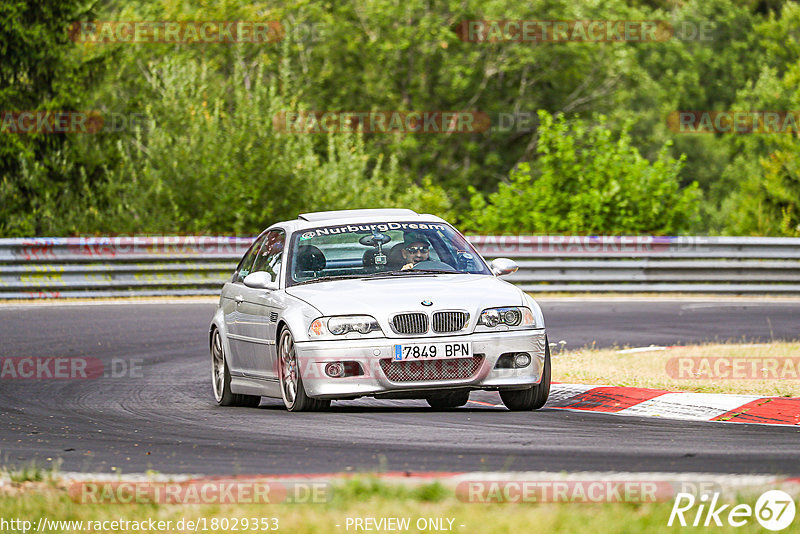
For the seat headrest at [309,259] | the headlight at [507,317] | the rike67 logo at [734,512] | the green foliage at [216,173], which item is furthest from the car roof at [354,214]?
the green foliage at [216,173]

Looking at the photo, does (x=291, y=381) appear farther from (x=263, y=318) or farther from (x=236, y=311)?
(x=236, y=311)

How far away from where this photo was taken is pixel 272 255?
11.0 m

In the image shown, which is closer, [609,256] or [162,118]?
[609,256]

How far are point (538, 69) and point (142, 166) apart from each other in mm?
24480

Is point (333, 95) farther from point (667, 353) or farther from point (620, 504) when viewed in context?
point (620, 504)

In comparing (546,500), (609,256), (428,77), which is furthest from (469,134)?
(546,500)

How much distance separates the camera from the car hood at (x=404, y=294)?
9.37m

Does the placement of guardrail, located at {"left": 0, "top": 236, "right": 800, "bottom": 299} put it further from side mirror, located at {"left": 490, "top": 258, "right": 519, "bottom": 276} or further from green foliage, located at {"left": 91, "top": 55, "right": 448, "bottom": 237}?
side mirror, located at {"left": 490, "top": 258, "right": 519, "bottom": 276}

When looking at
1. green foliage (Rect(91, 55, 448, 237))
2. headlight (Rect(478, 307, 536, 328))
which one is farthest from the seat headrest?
green foliage (Rect(91, 55, 448, 237))

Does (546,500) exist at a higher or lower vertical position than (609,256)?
higher

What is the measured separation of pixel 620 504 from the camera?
581 cm

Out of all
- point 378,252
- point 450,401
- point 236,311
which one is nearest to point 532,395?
point 450,401

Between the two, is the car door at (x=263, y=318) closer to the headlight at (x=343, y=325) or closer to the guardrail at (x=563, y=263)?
the headlight at (x=343, y=325)

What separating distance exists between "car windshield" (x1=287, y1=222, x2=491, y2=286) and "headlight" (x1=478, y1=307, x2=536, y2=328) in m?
0.93
